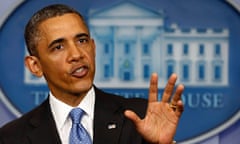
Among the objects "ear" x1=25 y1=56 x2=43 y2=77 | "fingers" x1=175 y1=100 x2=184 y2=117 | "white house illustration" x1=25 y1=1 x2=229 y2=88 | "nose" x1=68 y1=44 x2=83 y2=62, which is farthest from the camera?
"white house illustration" x1=25 y1=1 x2=229 y2=88

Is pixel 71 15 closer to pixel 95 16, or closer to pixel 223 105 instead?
pixel 95 16

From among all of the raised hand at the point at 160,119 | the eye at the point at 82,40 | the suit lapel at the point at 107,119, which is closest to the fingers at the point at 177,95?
the raised hand at the point at 160,119

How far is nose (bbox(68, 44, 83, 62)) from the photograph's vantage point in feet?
5.44

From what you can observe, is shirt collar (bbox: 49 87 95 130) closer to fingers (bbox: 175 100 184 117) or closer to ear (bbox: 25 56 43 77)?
ear (bbox: 25 56 43 77)

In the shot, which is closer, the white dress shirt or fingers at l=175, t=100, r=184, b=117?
fingers at l=175, t=100, r=184, b=117

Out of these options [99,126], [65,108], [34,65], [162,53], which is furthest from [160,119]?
[162,53]

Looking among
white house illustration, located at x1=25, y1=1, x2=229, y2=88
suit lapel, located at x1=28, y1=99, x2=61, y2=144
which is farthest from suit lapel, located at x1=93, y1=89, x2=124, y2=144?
white house illustration, located at x1=25, y1=1, x2=229, y2=88

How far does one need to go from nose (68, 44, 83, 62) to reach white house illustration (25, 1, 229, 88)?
0.71 meters

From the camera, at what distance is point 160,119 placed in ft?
5.21

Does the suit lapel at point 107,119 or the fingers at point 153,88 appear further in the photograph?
the suit lapel at point 107,119

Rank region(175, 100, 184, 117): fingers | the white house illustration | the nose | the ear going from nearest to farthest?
1. region(175, 100, 184, 117): fingers
2. the nose
3. the ear
4. the white house illustration

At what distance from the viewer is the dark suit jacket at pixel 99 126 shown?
1709 millimetres

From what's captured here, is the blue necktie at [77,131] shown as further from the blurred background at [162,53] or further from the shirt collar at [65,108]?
the blurred background at [162,53]

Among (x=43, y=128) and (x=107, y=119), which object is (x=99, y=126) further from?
(x=43, y=128)
